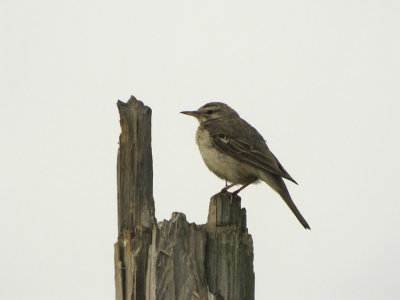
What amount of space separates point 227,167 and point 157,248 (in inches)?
193

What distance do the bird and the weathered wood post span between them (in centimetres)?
376

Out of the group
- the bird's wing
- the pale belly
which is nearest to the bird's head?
the bird's wing

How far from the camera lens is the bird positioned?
1024 cm

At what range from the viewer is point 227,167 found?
10.6m

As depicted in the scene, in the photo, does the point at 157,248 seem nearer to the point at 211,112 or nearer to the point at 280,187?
the point at 280,187

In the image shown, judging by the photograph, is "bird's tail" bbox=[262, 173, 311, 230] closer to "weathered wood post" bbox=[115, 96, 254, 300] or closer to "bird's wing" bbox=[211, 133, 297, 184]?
"bird's wing" bbox=[211, 133, 297, 184]

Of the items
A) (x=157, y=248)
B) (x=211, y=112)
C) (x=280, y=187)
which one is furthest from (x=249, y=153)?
(x=157, y=248)

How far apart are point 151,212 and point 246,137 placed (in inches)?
206

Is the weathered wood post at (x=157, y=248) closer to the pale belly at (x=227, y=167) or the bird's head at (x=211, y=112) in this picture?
the pale belly at (x=227, y=167)

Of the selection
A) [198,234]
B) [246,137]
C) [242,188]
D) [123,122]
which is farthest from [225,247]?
[246,137]

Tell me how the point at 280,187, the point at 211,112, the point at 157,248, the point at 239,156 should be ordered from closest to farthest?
the point at 157,248
the point at 280,187
the point at 239,156
the point at 211,112

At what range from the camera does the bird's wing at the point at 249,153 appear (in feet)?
33.7

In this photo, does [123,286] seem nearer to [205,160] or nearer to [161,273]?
[161,273]

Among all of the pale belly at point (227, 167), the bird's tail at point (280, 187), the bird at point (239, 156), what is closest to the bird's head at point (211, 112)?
the bird at point (239, 156)
